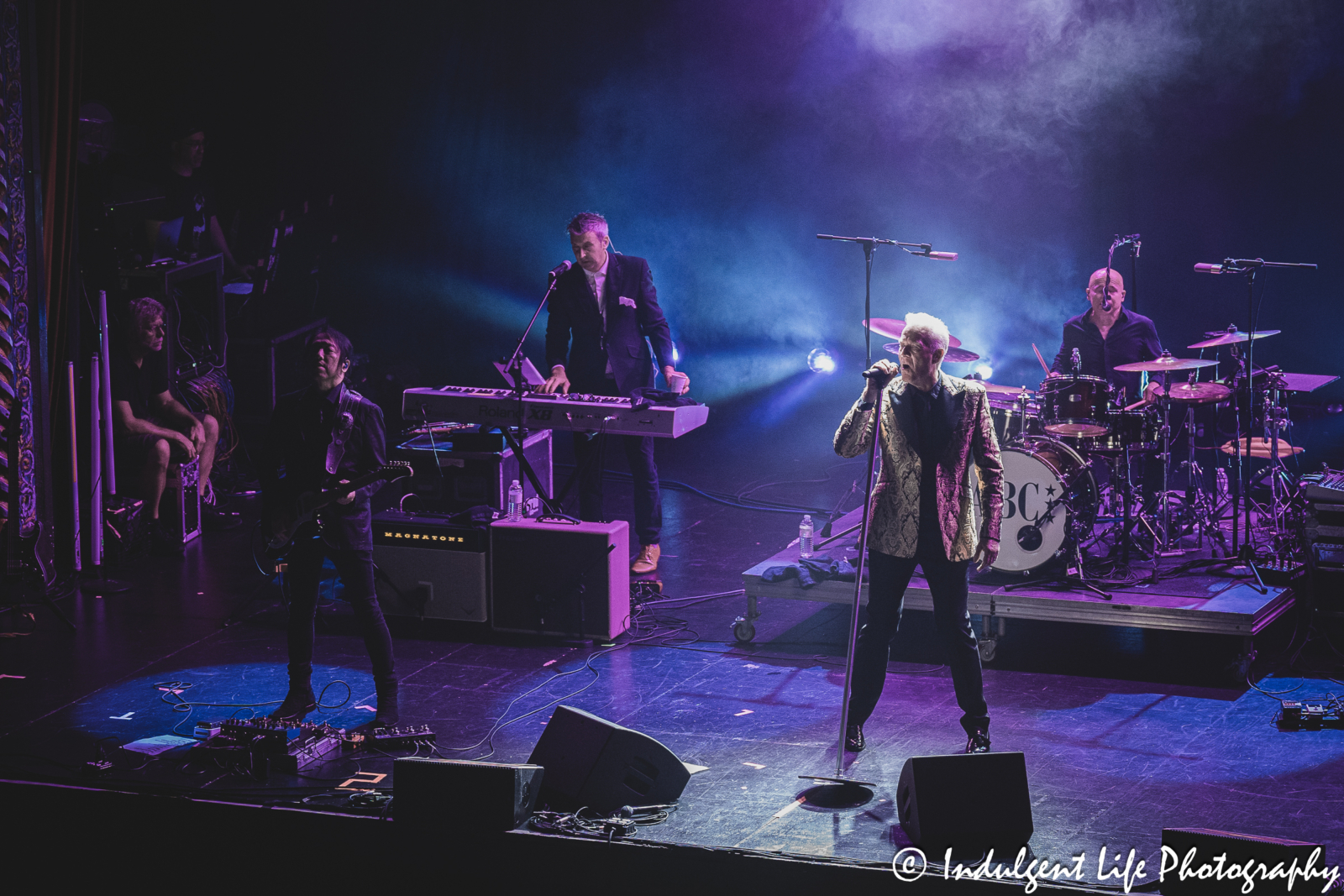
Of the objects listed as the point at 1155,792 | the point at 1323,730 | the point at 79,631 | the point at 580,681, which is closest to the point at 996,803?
the point at 1155,792

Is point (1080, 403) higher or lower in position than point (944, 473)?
higher

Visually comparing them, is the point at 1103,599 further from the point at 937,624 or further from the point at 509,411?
the point at 509,411

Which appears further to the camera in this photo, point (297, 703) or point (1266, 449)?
point (1266, 449)

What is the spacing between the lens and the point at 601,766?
15.9ft

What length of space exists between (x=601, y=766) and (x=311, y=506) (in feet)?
6.09

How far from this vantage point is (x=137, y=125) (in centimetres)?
1184

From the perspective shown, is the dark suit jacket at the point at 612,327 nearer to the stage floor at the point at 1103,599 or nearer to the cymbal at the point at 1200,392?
the stage floor at the point at 1103,599

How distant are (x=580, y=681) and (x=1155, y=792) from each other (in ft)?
9.27

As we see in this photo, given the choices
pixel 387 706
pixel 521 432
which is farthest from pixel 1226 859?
pixel 521 432

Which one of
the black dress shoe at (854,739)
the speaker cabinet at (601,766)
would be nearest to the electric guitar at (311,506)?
the speaker cabinet at (601,766)

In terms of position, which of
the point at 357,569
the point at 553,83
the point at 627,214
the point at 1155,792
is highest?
the point at 553,83

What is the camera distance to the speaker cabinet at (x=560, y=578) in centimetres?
726

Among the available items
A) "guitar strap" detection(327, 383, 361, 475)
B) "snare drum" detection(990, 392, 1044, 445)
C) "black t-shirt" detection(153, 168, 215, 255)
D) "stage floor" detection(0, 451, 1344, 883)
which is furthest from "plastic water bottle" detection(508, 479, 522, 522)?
"black t-shirt" detection(153, 168, 215, 255)

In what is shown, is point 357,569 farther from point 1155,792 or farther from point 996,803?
point 1155,792
